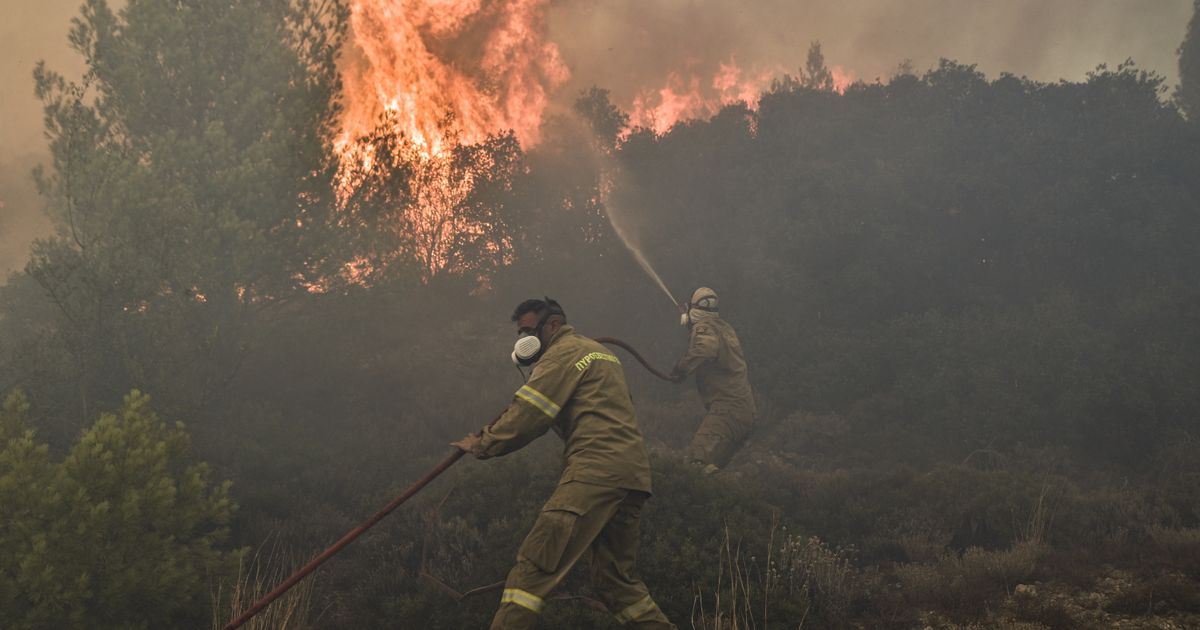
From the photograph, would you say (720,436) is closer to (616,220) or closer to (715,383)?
(715,383)

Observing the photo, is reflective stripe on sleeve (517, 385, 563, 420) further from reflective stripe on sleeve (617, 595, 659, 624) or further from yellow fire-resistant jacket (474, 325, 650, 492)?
reflective stripe on sleeve (617, 595, 659, 624)

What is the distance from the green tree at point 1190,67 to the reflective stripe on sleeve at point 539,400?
95.6 feet

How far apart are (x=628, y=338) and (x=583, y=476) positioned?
1245cm

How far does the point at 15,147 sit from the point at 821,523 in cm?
4689

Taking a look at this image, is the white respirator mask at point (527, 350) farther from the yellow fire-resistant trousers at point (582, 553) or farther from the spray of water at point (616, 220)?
the spray of water at point (616, 220)

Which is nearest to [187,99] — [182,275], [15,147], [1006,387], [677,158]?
[182,275]

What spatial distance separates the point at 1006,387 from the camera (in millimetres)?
12836

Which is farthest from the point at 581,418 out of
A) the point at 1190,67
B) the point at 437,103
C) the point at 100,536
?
the point at 1190,67

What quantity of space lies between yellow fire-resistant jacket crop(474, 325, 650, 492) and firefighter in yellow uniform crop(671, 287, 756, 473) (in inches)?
180

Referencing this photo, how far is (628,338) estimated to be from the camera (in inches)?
665

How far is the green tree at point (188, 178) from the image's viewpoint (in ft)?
36.1

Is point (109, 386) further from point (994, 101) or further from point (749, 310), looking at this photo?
point (994, 101)

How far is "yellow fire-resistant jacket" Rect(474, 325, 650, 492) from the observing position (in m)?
4.50

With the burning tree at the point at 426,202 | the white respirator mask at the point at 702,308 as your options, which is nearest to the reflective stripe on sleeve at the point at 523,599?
the white respirator mask at the point at 702,308
